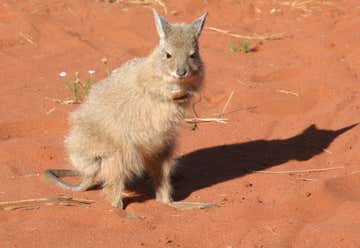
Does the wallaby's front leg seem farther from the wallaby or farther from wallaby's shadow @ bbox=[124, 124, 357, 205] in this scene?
wallaby's shadow @ bbox=[124, 124, 357, 205]

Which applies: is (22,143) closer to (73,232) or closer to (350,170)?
(73,232)

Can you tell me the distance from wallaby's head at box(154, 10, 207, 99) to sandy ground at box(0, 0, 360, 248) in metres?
0.95

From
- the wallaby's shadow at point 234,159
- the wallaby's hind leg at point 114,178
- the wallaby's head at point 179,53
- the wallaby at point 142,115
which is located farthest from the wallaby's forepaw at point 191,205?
the wallaby's head at point 179,53

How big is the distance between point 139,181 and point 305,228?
1.69 metres

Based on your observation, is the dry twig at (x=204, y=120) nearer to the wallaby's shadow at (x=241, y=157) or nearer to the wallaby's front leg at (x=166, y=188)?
the wallaby's shadow at (x=241, y=157)

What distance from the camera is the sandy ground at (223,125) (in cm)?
494

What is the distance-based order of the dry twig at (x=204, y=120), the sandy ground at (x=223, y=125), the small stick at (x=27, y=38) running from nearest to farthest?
the sandy ground at (x=223, y=125) < the dry twig at (x=204, y=120) < the small stick at (x=27, y=38)

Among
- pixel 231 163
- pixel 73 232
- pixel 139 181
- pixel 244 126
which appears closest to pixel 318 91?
pixel 244 126

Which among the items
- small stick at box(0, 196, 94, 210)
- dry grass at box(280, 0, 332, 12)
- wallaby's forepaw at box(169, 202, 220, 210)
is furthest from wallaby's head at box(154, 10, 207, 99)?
dry grass at box(280, 0, 332, 12)

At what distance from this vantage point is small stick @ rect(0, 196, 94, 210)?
5254 millimetres

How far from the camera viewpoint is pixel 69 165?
19.9ft

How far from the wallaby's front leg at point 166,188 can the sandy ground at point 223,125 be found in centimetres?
12

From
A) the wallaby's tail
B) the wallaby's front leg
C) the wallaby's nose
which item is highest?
the wallaby's nose

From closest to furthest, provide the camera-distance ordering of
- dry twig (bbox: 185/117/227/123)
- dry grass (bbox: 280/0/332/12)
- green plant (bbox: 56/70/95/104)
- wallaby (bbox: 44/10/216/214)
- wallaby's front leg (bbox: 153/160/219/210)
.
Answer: wallaby (bbox: 44/10/216/214), wallaby's front leg (bbox: 153/160/219/210), dry twig (bbox: 185/117/227/123), green plant (bbox: 56/70/95/104), dry grass (bbox: 280/0/332/12)
